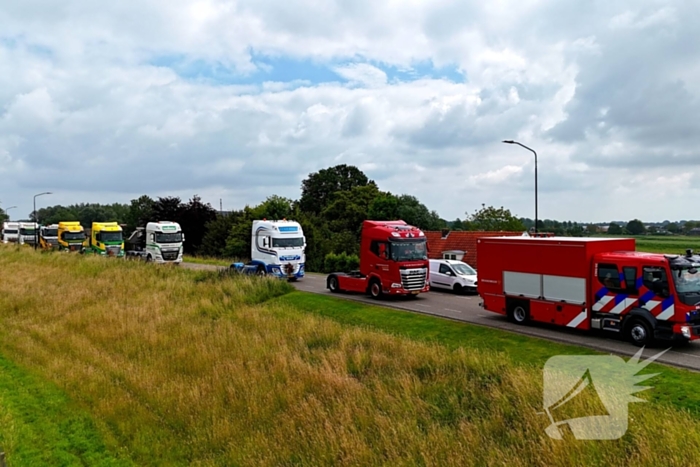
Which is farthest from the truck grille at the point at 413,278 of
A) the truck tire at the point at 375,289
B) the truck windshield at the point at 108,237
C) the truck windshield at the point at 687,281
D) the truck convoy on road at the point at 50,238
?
the truck convoy on road at the point at 50,238

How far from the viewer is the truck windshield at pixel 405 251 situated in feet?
79.4

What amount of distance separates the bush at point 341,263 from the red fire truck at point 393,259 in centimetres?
1574

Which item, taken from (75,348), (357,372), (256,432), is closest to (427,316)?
(357,372)

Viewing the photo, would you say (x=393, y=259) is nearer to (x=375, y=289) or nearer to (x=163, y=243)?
(x=375, y=289)

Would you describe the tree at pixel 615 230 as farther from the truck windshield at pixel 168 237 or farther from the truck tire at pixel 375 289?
the truck windshield at pixel 168 237

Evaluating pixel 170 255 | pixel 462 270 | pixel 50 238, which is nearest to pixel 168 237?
pixel 170 255

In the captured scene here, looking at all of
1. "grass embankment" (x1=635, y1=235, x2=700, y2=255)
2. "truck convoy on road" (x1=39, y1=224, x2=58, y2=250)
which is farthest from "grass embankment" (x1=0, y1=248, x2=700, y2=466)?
"truck convoy on road" (x1=39, y1=224, x2=58, y2=250)

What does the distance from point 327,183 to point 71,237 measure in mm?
47720

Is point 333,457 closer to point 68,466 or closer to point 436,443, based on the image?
point 436,443

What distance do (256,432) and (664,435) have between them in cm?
738

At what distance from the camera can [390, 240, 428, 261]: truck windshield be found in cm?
2420

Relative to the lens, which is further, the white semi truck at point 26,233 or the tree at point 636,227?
the white semi truck at point 26,233

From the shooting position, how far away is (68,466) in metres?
10.7

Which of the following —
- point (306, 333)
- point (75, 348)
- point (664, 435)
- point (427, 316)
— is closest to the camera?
point (664, 435)
